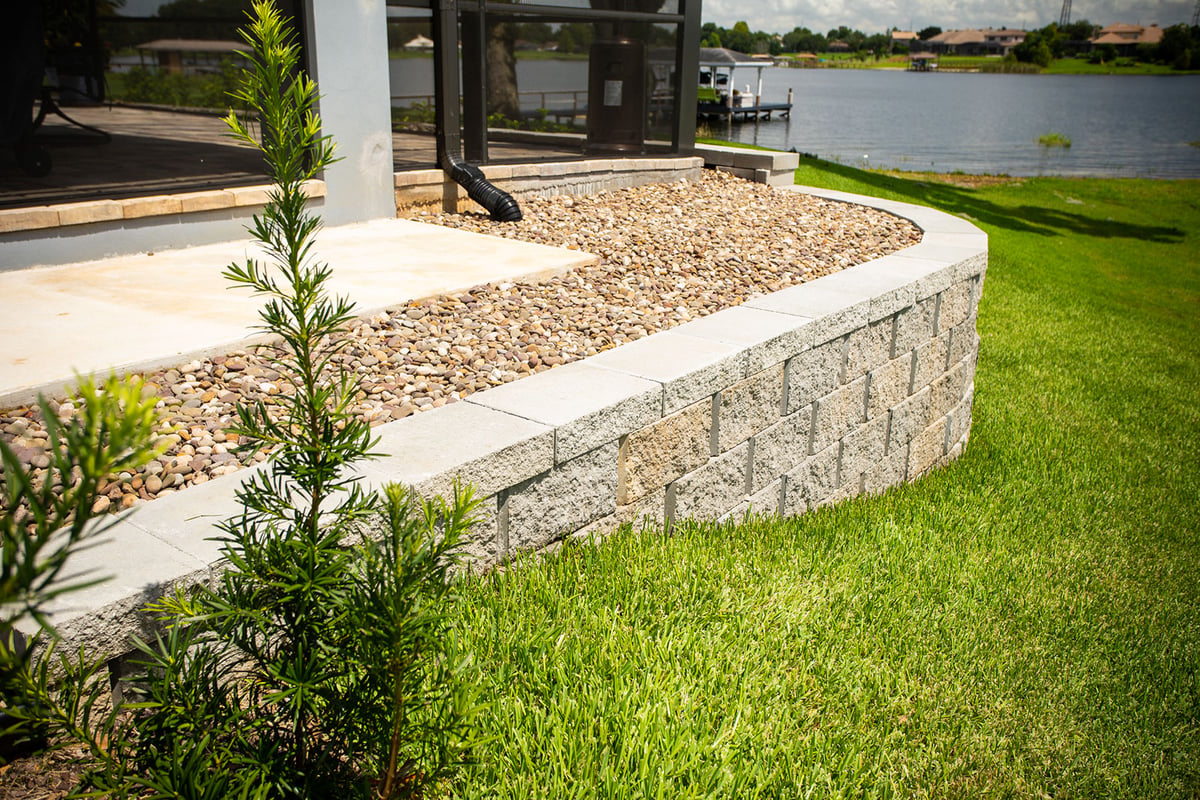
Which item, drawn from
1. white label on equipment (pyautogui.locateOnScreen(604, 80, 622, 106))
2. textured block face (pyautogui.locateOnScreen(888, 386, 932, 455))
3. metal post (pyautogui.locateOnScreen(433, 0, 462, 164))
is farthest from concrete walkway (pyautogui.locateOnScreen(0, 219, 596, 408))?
white label on equipment (pyautogui.locateOnScreen(604, 80, 622, 106))

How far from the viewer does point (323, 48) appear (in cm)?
585

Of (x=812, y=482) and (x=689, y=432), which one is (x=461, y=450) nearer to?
(x=689, y=432)

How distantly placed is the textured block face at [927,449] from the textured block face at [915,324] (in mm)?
788

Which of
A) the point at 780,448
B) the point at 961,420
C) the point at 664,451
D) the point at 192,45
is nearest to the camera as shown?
the point at 664,451

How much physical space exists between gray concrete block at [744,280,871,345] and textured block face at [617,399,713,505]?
0.96 meters

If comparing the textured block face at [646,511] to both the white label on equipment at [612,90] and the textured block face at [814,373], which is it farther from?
the white label on equipment at [612,90]

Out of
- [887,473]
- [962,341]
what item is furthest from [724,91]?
[887,473]

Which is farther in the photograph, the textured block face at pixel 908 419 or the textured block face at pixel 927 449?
the textured block face at pixel 927 449

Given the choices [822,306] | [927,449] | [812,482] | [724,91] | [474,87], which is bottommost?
[927,449]

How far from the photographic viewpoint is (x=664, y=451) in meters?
3.66

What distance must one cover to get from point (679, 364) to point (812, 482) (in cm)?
167

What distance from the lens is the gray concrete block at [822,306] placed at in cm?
452

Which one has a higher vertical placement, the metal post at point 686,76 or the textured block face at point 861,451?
the metal post at point 686,76

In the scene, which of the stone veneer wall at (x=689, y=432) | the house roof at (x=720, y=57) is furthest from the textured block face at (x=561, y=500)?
the house roof at (x=720, y=57)
